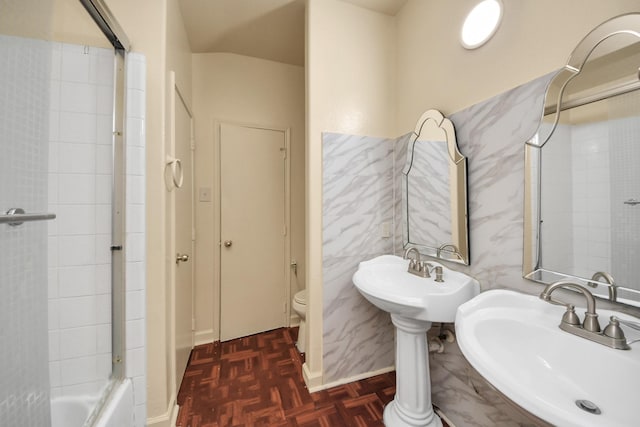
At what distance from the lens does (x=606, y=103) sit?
0.81 m

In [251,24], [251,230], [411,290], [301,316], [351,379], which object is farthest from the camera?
[251,230]

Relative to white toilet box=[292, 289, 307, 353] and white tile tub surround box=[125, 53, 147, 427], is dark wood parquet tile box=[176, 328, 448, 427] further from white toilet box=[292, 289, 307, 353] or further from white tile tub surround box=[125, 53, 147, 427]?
white tile tub surround box=[125, 53, 147, 427]

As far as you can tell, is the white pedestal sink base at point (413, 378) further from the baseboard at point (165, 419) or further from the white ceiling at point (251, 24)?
the white ceiling at point (251, 24)

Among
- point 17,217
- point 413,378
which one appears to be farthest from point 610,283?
point 17,217

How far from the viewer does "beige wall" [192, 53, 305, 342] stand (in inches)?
84.2

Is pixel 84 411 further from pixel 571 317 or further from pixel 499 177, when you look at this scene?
pixel 499 177

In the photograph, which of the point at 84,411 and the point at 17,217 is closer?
the point at 17,217

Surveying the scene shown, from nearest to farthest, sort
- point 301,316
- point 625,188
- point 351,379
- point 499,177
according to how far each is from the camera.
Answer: point 625,188 → point 499,177 → point 351,379 → point 301,316

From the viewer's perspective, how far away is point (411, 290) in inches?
53.2

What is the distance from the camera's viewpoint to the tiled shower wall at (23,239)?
750 mm

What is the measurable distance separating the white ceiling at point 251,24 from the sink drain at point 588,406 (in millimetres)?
2242

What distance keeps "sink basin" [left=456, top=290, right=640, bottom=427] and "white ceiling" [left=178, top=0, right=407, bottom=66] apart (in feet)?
6.61

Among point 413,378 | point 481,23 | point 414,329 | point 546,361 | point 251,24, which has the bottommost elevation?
point 413,378

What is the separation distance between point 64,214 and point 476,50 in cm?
210
